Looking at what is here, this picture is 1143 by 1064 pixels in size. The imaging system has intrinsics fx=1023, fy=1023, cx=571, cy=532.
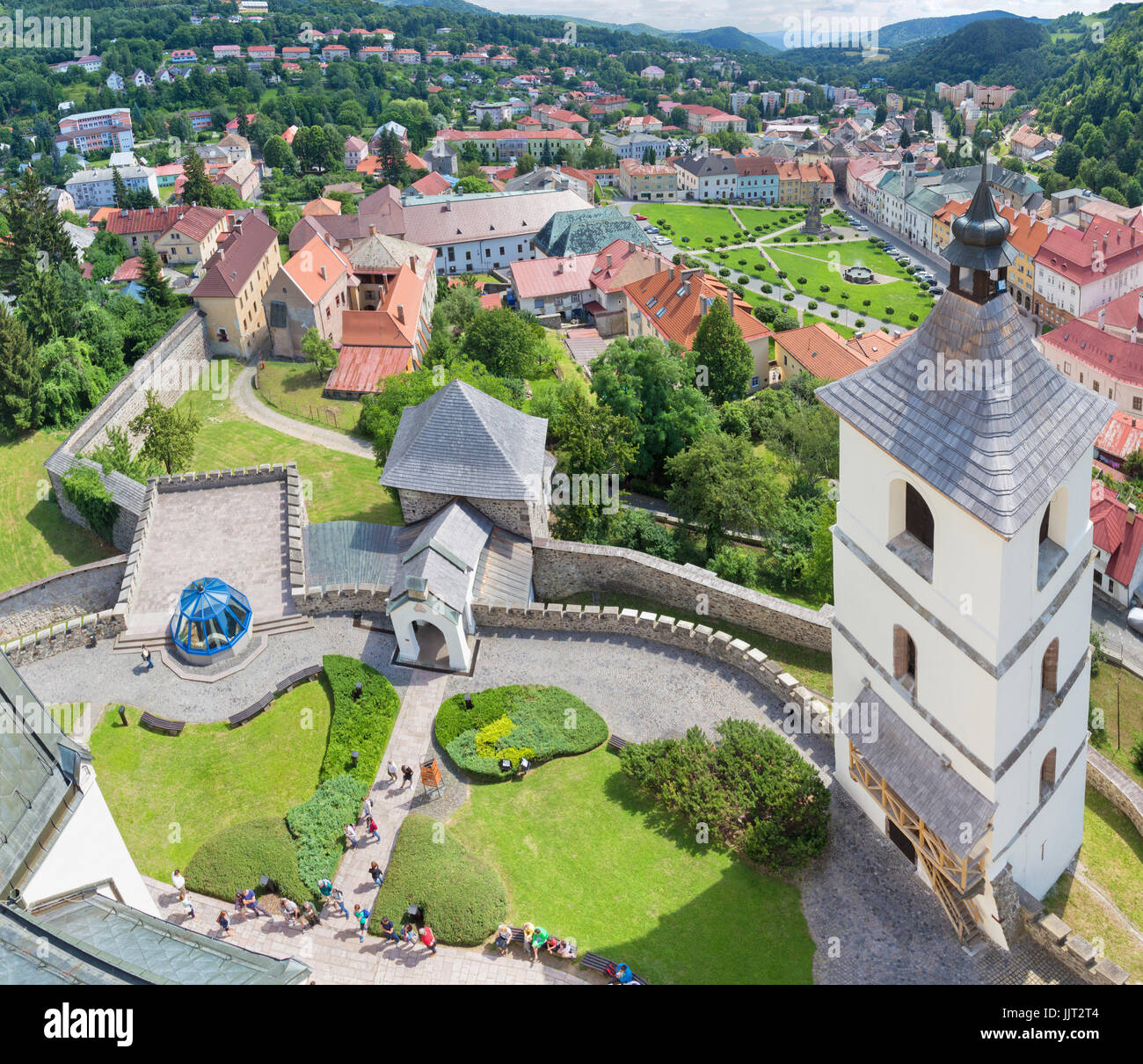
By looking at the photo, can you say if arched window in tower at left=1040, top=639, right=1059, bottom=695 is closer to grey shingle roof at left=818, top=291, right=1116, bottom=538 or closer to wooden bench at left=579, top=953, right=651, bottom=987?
grey shingle roof at left=818, top=291, right=1116, bottom=538

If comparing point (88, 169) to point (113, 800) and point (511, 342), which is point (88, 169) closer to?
point (511, 342)

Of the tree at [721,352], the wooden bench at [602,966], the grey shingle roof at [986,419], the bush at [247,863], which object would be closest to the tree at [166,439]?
the bush at [247,863]

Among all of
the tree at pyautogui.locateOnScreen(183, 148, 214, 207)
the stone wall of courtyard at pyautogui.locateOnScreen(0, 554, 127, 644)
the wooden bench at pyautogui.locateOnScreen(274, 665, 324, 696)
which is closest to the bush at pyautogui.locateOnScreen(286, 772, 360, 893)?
the wooden bench at pyautogui.locateOnScreen(274, 665, 324, 696)

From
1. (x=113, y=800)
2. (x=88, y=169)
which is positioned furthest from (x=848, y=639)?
(x=88, y=169)

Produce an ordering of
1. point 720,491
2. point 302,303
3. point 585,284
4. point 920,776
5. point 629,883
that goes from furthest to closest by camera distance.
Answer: point 585,284
point 302,303
point 720,491
point 629,883
point 920,776

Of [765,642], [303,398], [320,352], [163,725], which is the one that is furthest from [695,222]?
[163,725]

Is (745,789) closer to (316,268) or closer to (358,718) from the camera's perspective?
(358,718)
